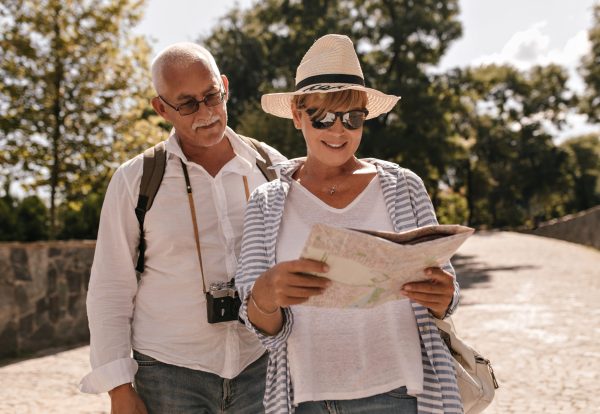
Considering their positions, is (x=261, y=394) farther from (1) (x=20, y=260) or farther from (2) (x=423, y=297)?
(1) (x=20, y=260)

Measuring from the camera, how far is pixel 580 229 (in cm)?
2997

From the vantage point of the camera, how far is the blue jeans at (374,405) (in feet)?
6.30

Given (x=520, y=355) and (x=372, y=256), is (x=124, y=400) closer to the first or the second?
(x=372, y=256)

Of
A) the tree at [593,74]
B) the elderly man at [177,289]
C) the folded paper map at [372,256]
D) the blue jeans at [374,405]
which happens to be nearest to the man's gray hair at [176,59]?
the elderly man at [177,289]

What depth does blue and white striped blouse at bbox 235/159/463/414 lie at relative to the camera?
192 centimetres

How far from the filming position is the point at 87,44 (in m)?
12.6

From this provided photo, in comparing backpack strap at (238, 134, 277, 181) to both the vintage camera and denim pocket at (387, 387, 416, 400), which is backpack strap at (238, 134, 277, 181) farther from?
denim pocket at (387, 387, 416, 400)

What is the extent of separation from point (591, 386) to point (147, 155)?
541 cm

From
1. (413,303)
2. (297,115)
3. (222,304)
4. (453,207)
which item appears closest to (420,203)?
(413,303)

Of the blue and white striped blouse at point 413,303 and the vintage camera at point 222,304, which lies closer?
the blue and white striped blouse at point 413,303

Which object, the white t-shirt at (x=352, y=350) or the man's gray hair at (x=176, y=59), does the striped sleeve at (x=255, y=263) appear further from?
the man's gray hair at (x=176, y=59)

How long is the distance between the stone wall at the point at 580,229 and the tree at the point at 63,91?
20.6 metres

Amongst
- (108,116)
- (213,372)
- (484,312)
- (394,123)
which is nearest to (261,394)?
(213,372)

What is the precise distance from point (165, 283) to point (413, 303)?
36.1 inches
